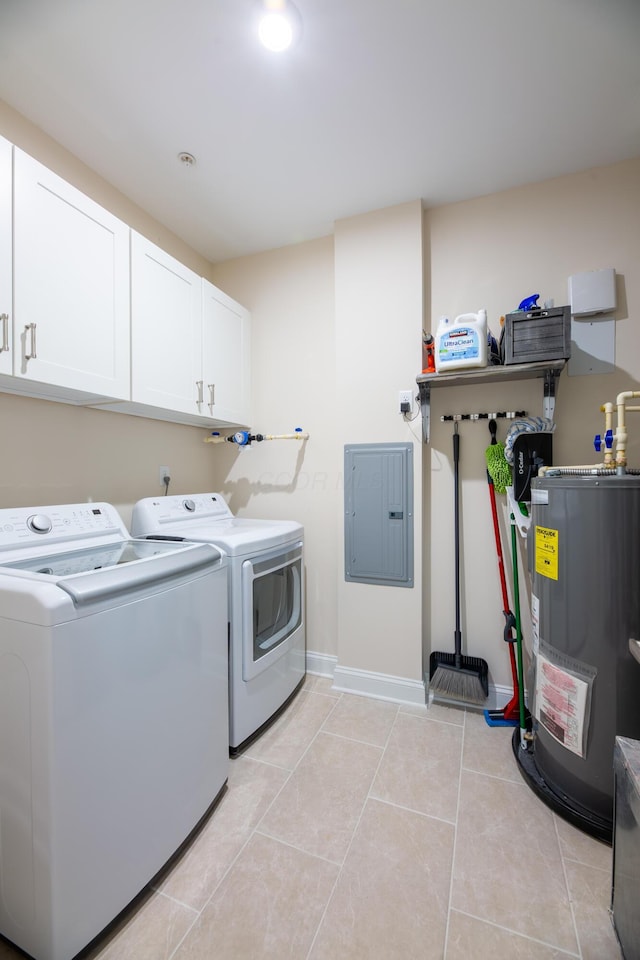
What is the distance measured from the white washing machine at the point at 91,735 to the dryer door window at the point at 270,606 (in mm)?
398

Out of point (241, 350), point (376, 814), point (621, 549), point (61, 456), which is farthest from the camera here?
point (241, 350)

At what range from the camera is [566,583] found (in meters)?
1.42

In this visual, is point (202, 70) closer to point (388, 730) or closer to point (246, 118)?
point (246, 118)

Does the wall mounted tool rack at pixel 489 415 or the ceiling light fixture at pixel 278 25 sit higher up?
the ceiling light fixture at pixel 278 25

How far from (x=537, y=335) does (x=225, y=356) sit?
173 centimetres

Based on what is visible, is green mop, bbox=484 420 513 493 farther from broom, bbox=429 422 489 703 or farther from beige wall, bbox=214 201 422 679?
beige wall, bbox=214 201 422 679

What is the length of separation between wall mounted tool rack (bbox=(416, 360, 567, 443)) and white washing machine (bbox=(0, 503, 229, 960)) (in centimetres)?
146

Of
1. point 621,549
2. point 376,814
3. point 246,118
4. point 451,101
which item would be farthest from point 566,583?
point 246,118

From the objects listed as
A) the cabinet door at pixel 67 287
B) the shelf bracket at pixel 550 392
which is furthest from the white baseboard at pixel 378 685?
the cabinet door at pixel 67 287

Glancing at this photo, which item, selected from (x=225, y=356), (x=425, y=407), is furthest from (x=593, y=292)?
(x=225, y=356)

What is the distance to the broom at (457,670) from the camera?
1.97 metres

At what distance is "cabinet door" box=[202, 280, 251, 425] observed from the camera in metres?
2.24

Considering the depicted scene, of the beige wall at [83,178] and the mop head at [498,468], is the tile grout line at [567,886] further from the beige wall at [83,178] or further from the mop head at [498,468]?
the beige wall at [83,178]

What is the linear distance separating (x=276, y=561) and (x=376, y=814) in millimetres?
1074
